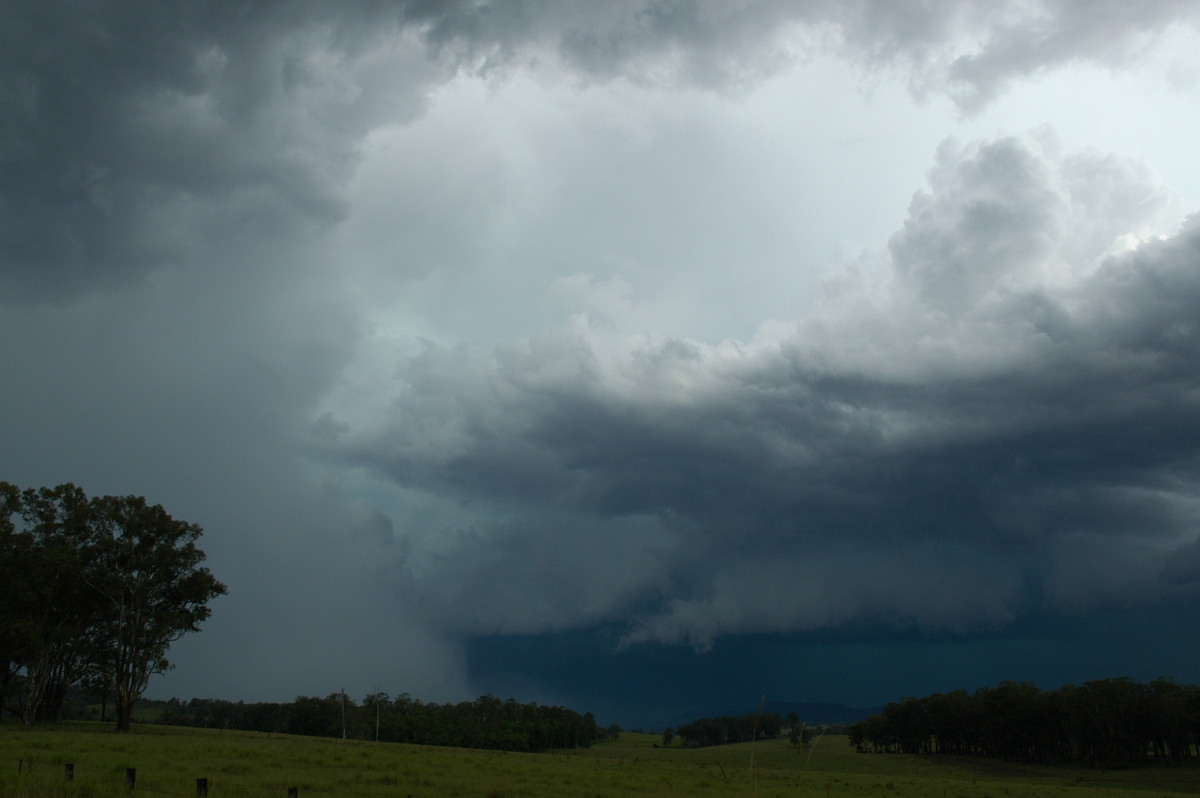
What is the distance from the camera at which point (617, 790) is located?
31641mm

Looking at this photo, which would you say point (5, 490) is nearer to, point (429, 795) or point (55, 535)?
point (55, 535)

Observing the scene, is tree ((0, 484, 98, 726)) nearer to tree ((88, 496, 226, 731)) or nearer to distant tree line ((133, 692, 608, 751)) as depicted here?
tree ((88, 496, 226, 731))

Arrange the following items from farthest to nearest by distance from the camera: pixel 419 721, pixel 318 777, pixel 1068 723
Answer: pixel 419 721 → pixel 1068 723 → pixel 318 777

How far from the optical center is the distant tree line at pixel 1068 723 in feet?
321

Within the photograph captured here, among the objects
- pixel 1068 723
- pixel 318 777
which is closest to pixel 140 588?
pixel 318 777

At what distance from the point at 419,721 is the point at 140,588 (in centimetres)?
8464

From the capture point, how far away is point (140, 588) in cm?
6838

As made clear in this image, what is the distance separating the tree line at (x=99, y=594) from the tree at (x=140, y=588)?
0.29 ft

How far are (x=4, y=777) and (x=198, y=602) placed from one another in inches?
2196

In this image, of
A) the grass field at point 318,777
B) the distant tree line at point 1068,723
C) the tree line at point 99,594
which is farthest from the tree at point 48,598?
the distant tree line at point 1068,723

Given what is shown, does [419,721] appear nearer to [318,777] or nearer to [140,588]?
[140,588]

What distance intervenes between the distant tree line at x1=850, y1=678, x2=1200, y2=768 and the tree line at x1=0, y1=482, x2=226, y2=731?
89.6 m

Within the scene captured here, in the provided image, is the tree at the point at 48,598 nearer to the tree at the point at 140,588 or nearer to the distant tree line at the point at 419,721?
the tree at the point at 140,588

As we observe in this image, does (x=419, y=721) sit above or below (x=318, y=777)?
below
